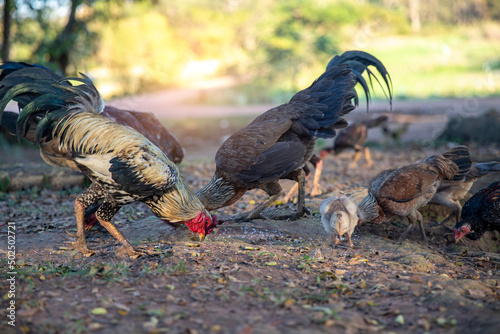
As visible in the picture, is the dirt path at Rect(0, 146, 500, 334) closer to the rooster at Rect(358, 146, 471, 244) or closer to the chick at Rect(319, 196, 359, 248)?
the chick at Rect(319, 196, 359, 248)

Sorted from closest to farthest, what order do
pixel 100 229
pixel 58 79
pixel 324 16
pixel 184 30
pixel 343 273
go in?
pixel 343 273 → pixel 58 79 → pixel 100 229 → pixel 324 16 → pixel 184 30

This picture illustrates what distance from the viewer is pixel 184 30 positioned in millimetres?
34094

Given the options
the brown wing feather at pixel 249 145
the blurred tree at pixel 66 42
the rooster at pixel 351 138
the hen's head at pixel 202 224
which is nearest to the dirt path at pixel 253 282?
the hen's head at pixel 202 224

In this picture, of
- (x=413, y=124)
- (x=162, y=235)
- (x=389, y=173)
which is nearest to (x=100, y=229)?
(x=162, y=235)

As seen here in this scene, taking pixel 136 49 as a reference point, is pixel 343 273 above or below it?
below

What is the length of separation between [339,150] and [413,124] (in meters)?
6.98

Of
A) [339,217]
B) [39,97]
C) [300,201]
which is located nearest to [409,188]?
[339,217]

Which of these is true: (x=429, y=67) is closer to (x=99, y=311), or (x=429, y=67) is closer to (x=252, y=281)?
(x=252, y=281)

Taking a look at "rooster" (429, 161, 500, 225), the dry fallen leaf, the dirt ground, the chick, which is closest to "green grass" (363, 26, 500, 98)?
"rooster" (429, 161, 500, 225)

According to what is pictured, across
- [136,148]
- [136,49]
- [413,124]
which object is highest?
[136,49]

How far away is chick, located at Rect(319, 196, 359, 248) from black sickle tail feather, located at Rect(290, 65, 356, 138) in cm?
82

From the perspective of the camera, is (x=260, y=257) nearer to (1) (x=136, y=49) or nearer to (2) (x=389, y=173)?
(2) (x=389, y=173)

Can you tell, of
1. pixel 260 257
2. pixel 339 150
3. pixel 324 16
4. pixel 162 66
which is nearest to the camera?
pixel 260 257

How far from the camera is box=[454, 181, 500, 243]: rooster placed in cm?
518
